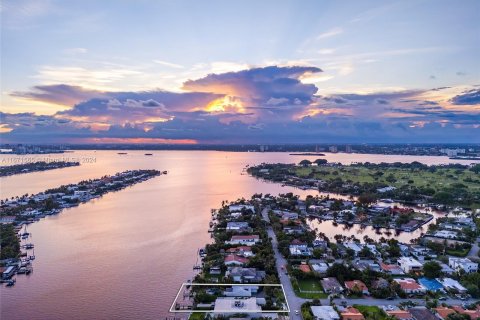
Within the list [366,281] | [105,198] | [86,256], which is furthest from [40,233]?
[366,281]

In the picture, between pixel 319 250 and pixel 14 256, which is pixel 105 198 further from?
pixel 319 250

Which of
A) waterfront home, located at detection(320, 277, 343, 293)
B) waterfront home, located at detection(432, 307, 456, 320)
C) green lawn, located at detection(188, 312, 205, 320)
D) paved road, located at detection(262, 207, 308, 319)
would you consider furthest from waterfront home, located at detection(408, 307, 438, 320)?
green lawn, located at detection(188, 312, 205, 320)

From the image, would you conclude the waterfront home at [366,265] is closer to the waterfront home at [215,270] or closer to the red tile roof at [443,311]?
the red tile roof at [443,311]

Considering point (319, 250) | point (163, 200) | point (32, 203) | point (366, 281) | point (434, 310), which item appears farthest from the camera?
point (163, 200)

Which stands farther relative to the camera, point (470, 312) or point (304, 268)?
point (304, 268)

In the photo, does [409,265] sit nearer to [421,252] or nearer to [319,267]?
[421,252]

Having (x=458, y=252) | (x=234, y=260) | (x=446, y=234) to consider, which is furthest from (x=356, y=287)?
(x=446, y=234)

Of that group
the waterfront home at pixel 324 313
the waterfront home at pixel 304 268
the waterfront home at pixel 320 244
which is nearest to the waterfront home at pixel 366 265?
the waterfront home at pixel 304 268
